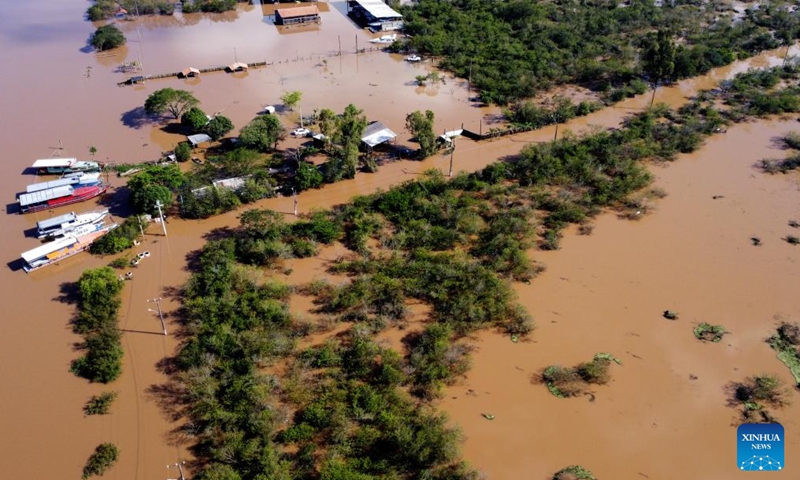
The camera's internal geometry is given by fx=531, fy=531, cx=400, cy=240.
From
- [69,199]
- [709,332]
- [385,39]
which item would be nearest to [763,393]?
[709,332]

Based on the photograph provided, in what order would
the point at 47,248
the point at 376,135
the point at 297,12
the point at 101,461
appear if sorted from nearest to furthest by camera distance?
the point at 101,461 → the point at 47,248 → the point at 376,135 → the point at 297,12

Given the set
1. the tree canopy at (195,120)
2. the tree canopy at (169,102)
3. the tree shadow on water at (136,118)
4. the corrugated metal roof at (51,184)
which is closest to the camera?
the corrugated metal roof at (51,184)

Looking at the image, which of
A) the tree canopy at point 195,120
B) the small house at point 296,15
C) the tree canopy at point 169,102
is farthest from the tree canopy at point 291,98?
the small house at point 296,15

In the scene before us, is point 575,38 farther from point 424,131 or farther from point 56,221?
point 56,221

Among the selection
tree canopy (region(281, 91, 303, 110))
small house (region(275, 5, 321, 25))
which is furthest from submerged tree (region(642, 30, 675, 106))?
small house (region(275, 5, 321, 25))

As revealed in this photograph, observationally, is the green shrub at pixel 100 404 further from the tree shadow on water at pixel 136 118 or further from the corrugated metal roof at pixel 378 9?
the corrugated metal roof at pixel 378 9

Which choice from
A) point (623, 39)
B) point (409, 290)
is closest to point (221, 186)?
point (409, 290)
